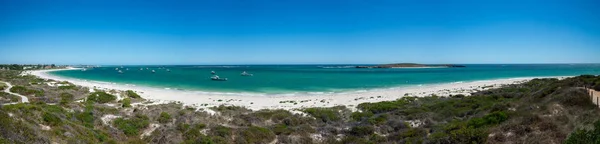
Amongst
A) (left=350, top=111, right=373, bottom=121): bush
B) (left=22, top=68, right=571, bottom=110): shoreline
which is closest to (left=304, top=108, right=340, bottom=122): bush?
(left=350, top=111, right=373, bottom=121): bush

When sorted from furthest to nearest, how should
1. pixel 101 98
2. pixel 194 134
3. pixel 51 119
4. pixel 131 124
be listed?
pixel 101 98 < pixel 131 124 < pixel 194 134 < pixel 51 119

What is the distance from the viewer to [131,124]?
13.7 m

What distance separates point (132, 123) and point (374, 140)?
1158 cm

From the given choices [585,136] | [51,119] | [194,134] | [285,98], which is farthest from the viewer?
[285,98]

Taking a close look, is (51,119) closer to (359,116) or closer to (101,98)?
(101,98)

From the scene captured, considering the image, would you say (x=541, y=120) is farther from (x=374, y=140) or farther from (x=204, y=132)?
(x=204, y=132)

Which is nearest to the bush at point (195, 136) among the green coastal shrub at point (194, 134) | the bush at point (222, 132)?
the green coastal shrub at point (194, 134)

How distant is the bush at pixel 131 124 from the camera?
1295 cm

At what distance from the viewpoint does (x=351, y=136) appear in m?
12.5

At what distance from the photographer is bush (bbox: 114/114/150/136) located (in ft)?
42.5

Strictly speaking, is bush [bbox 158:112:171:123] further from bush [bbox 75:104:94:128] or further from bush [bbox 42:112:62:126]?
bush [bbox 42:112:62:126]

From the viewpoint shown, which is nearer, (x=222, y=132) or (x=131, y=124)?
(x=222, y=132)

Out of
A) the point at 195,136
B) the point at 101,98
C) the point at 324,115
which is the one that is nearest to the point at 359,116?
the point at 324,115

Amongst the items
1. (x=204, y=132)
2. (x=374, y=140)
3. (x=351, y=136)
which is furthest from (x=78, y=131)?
(x=374, y=140)
